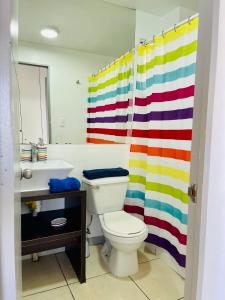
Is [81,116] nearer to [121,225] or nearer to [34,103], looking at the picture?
[34,103]

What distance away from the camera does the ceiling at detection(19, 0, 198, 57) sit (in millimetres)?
1838

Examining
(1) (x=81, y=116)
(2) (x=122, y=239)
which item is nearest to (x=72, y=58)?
(1) (x=81, y=116)

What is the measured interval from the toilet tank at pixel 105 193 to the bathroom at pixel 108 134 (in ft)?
0.03

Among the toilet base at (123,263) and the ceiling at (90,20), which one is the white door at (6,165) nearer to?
the toilet base at (123,263)

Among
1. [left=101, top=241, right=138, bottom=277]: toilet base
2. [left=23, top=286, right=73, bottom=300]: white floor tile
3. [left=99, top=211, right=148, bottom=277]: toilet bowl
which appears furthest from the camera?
[left=101, top=241, right=138, bottom=277]: toilet base

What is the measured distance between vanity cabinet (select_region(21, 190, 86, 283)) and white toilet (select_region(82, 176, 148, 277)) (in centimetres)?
20

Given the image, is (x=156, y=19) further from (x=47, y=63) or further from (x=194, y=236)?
(x=194, y=236)

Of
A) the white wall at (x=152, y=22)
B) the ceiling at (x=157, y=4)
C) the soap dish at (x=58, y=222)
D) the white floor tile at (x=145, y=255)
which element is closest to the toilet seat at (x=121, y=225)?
the soap dish at (x=58, y=222)

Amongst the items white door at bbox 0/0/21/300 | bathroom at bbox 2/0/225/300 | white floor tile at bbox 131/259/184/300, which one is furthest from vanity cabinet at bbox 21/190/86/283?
white door at bbox 0/0/21/300

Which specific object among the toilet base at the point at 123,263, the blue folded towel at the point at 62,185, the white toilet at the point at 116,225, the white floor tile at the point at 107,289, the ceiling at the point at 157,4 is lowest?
the white floor tile at the point at 107,289

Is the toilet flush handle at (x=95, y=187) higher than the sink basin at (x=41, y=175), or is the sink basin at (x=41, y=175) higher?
the sink basin at (x=41, y=175)

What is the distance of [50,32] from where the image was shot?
1935 millimetres

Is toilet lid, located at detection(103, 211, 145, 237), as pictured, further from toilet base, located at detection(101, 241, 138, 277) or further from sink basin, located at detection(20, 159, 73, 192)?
sink basin, located at detection(20, 159, 73, 192)

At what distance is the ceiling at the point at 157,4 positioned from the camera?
6.72ft
